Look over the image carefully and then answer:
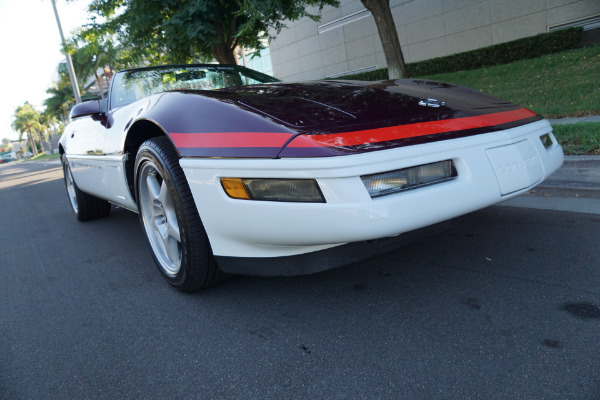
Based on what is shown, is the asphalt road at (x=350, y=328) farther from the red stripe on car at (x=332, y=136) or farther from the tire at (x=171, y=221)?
the red stripe on car at (x=332, y=136)

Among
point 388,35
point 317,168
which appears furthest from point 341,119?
point 388,35

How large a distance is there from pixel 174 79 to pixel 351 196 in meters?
2.36

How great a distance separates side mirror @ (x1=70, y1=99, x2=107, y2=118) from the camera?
3225 millimetres

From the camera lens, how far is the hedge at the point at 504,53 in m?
11.1

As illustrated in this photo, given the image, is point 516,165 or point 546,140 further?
point 546,140

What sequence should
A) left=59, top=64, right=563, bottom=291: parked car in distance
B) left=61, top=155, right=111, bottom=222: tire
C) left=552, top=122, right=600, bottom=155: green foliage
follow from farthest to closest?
left=61, top=155, right=111, bottom=222: tire, left=552, top=122, right=600, bottom=155: green foliage, left=59, top=64, right=563, bottom=291: parked car in distance

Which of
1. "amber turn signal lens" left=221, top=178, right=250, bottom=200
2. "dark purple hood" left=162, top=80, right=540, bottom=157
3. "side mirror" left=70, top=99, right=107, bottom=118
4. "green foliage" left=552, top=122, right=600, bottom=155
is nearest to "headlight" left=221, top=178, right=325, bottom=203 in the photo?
"amber turn signal lens" left=221, top=178, right=250, bottom=200

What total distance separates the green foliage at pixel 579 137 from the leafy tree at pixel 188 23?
518cm

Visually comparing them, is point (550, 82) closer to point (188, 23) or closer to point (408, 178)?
point (188, 23)

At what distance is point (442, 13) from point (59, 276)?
1464cm

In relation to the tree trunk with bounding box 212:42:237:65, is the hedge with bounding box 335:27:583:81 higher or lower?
lower

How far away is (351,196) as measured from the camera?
5.48 feet

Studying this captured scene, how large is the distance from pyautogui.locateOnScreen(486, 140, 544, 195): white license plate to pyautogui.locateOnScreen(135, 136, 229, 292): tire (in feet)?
4.55

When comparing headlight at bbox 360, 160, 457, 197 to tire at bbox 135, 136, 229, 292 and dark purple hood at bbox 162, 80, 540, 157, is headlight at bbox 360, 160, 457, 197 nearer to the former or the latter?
dark purple hood at bbox 162, 80, 540, 157
